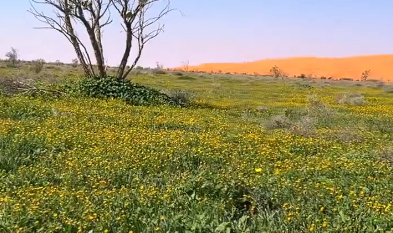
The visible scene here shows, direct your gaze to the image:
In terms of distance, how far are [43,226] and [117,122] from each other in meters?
7.82

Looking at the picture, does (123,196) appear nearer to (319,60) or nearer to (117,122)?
(117,122)

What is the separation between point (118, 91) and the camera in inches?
781

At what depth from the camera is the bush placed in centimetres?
1927

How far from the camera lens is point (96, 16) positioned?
22766 millimetres

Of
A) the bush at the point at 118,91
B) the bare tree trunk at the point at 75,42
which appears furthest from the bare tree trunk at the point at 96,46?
the bush at the point at 118,91

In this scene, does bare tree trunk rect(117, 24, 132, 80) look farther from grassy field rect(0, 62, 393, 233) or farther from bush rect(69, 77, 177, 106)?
grassy field rect(0, 62, 393, 233)

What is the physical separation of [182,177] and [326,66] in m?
114

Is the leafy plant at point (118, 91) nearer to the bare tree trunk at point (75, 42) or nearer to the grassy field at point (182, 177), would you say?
the bare tree trunk at point (75, 42)

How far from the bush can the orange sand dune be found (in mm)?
85305

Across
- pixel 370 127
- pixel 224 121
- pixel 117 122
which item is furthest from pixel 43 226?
pixel 370 127

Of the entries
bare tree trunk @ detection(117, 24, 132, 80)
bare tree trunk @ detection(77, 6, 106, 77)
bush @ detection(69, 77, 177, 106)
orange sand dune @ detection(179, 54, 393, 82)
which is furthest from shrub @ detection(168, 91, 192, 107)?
orange sand dune @ detection(179, 54, 393, 82)

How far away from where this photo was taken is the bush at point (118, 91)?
19.3 m

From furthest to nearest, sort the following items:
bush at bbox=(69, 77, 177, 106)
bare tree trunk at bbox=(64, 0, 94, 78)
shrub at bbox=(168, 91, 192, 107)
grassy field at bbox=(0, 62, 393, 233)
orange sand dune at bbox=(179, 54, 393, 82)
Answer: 1. orange sand dune at bbox=(179, 54, 393, 82)
2. bare tree trunk at bbox=(64, 0, 94, 78)
3. shrub at bbox=(168, 91, 192, 107)
4. bush at bbox=(69, 77, 177, 106)
5. grassy field at bbox=(0, 62, 393, 233)

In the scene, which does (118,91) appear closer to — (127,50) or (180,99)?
(180,99)
